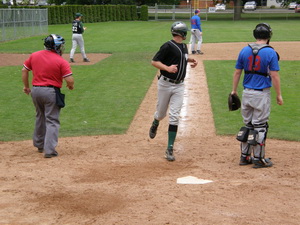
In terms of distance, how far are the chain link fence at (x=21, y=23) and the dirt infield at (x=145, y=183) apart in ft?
87.5

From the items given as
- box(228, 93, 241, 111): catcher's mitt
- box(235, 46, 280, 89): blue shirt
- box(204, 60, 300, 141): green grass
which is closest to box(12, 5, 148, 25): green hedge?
box(204, 60, 300, 141): green grass

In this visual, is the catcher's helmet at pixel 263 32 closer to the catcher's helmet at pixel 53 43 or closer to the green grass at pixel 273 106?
the green grass at pixel 273 106

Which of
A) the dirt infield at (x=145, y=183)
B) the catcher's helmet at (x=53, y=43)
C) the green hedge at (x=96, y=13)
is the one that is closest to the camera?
the dirt infield at (x=145, y=183)

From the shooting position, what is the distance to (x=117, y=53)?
25859 mm

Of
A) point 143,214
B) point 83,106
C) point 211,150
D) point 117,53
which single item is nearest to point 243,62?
point 211,150

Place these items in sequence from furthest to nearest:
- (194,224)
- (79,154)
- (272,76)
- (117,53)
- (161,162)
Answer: (117,53)
(79,154)
(161,162)
(272,76)
(194,224)

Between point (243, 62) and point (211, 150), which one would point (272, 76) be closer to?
point (243, 62)

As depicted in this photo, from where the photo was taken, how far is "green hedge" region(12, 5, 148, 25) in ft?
182

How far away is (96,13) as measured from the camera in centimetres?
5812

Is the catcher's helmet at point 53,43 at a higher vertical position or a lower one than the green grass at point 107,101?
higher

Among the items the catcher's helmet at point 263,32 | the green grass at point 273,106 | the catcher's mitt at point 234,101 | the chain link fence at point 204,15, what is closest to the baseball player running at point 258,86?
the catcher's helmet at point 263,32

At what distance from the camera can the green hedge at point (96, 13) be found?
5538 centimetres

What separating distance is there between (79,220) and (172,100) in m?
3.21

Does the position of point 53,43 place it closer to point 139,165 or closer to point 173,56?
point 173,56
